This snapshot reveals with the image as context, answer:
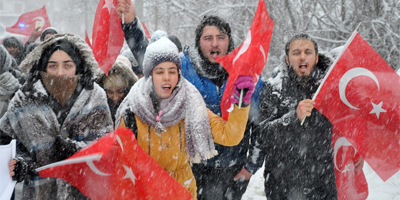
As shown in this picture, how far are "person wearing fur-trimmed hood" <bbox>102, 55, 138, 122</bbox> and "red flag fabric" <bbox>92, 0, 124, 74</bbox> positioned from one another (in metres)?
0.08

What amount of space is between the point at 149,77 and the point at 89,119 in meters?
0.55

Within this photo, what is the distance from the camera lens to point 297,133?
3619mm

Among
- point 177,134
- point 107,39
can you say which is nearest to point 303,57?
point 177,134

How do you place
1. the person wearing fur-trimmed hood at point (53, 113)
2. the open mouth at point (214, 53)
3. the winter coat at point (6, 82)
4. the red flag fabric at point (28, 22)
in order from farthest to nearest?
the red flag fabric at point (28, 22), the winter coat at point (6, 82), the open mouth at point (214, 53), the person wearing fur-trimmed hood at point (53, 113)

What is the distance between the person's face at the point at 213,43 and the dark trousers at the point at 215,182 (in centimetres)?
98

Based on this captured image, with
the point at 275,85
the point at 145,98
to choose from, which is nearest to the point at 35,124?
the point at 145,98

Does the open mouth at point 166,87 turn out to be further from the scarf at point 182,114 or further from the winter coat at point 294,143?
the winter coat at point 294,143

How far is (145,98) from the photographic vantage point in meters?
3.11

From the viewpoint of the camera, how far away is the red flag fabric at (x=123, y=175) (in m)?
2.86

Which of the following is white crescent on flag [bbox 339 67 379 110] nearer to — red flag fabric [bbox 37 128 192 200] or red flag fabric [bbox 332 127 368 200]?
red flag fabric [bbox 332 127 368 200]

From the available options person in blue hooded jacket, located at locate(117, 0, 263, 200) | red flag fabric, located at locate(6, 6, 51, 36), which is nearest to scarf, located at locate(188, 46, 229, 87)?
person in blue hooded jacket, located at locate(117, 0, 263, 200)

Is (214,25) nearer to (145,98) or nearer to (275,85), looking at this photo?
(275,85)

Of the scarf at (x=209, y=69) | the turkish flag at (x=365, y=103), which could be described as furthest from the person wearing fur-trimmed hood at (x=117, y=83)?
the turkish flag at (x=365, y=103)

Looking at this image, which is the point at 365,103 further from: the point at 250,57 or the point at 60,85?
the point at 60,85
